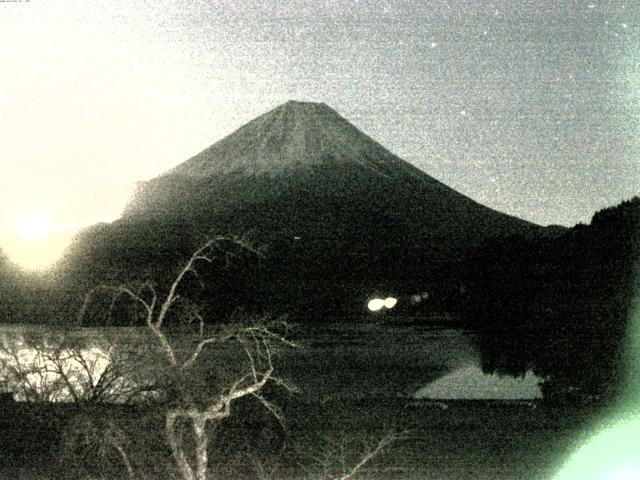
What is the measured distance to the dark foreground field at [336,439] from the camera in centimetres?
1244

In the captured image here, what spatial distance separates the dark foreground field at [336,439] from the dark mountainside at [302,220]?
32190mm

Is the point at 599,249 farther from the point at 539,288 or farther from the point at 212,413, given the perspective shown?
the point at 212,413

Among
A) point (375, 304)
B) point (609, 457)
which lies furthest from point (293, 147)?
point (609, 457)

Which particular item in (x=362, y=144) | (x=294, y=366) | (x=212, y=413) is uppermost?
(x=362, y=144)

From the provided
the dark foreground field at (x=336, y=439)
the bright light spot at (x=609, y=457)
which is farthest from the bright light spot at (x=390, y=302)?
the bright light spot at (x=609, y=457)

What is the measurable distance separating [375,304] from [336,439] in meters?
41.5

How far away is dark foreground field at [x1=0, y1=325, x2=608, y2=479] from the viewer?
12438 millimetres

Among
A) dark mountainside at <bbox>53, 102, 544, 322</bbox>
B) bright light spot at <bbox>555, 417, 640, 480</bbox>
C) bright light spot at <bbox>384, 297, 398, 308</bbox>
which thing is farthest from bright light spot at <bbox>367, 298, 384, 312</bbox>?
bright light spot at <bbox>555, 417, 640, 480</bbox>

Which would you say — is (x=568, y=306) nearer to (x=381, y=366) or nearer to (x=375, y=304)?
(x=381, y=366)

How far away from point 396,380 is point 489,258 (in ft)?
75.7

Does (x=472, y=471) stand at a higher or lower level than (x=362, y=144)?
lower

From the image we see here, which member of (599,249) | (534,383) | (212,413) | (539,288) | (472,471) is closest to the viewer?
(212,413)

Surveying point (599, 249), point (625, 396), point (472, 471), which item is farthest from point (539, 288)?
point (472, 471)

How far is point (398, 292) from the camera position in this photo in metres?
62.0
